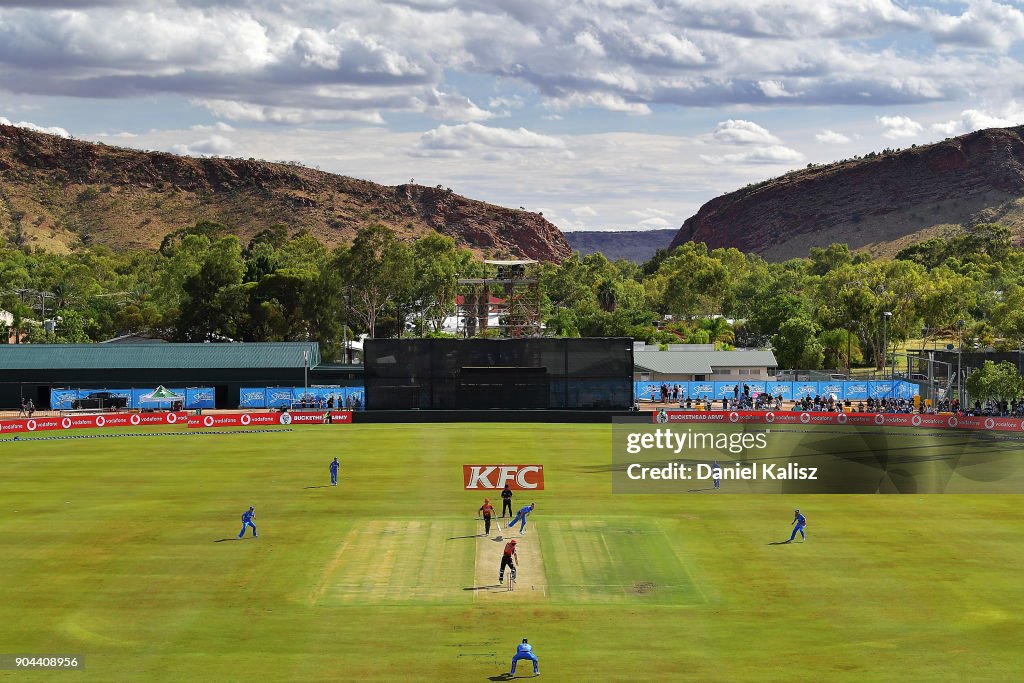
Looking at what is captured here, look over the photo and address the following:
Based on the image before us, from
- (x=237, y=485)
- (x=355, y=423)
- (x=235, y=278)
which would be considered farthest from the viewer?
(x=235, y=278)

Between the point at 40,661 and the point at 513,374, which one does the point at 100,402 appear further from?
the point at 40,661

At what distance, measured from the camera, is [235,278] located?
13838 cm

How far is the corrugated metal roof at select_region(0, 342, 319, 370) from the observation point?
101188 millimetres

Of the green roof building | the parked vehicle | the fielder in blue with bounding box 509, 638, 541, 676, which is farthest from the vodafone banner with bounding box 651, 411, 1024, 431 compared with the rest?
the fielder in blue with bounding box 509, 638, 541, 676

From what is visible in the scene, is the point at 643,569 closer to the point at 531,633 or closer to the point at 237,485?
the point at 531,633

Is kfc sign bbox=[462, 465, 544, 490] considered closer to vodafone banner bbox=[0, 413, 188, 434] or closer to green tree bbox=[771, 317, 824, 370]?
vodafone banner bbox=[0, 413, 188, 434]

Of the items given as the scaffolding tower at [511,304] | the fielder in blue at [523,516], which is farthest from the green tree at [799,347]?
the fielder in blue at [523,516]

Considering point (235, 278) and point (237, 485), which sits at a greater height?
point (235, 278)

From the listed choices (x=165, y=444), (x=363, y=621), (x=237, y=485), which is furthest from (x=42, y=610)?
(x=165, y=444)

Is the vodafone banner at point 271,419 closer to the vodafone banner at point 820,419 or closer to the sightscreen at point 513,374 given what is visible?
the sightscreen at point 513,374

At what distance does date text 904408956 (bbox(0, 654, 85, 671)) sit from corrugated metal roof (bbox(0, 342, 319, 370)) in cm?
7477

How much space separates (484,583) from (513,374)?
5451 cm

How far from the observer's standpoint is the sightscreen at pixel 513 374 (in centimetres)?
8900

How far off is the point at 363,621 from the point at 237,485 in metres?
25.7
